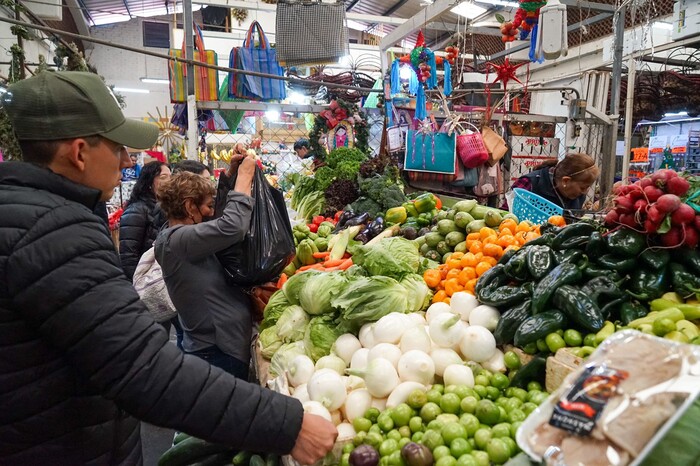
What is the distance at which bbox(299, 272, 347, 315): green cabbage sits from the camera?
117 inches

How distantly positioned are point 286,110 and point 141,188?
2.55 meters

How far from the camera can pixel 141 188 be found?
455 centimetres

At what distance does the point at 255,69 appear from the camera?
24.4 ft

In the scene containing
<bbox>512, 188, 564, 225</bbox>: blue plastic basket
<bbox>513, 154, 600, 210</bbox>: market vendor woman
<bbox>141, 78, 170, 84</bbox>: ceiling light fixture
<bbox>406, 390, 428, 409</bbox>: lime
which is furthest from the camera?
<bbox>141, 78, 170, 84</bbox>: ceiling light fixture

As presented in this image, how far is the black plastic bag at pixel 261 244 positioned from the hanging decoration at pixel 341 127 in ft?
13.6

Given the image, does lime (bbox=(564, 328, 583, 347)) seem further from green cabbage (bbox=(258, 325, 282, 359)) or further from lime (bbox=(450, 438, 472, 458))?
green cabbage (bbox=(258, 325, 282, 359))

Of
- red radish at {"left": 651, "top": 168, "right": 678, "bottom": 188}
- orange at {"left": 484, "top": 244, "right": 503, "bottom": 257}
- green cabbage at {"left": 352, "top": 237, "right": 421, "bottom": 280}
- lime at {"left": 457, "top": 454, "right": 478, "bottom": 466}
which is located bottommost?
lime at {"left": 457, "top": 454, "right": 478, "bottom": 466}

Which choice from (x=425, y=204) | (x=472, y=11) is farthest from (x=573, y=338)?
(x=472, y=11)

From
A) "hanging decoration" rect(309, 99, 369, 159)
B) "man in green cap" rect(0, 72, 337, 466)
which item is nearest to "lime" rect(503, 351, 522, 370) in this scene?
"man in green cap" rect(0, 72, 337, 466)

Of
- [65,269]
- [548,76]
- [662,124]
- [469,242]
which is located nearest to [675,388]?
[65,269]

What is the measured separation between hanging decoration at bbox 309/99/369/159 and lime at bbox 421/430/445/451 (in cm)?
578

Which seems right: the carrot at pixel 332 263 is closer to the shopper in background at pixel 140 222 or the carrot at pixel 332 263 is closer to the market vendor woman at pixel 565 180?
the shopper in background at pixel 140 222

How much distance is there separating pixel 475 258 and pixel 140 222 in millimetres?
2975

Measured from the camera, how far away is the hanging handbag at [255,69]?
7156mm
